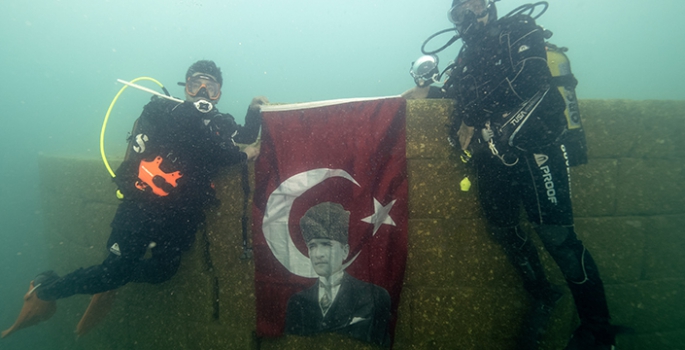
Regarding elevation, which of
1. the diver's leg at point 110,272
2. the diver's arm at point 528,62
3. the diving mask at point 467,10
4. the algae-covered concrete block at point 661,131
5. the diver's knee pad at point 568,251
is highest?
the diving mask at point 467,10

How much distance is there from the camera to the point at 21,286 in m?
10.1

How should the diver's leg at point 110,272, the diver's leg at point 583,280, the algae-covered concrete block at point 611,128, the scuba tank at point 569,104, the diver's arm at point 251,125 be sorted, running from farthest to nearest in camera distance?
the diver's arm at point 251,125 → the algae-covered concrete block at point 611,128 → the diver's leg at point 110,272 → the scuba tank at point 569,104 → the diver's leg at point 583,280

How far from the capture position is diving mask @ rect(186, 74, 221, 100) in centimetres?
320

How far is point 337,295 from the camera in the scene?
2.77 metres

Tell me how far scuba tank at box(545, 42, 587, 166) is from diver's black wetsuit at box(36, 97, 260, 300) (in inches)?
118

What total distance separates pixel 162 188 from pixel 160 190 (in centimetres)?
3

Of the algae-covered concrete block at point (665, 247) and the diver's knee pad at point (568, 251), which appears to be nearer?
the diver's knee pad at point (568, 251)

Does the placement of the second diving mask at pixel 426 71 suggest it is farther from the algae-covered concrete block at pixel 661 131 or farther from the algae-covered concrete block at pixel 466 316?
the algae-covered concrete block at pixel 466 316

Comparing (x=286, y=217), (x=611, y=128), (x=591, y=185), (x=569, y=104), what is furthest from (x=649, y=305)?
(x=286, y=217)

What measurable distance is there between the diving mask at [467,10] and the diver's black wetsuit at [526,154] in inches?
9.8

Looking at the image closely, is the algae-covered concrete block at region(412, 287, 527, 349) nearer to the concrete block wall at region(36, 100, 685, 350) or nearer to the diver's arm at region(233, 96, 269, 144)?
the concrete block wall at region(36, 100, 685, 350)

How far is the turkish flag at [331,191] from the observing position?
278cm

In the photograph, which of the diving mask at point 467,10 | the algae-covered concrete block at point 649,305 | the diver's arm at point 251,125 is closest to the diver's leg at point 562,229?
the algae-covered concrete block at point 649,305

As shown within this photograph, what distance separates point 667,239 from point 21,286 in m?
17.4
